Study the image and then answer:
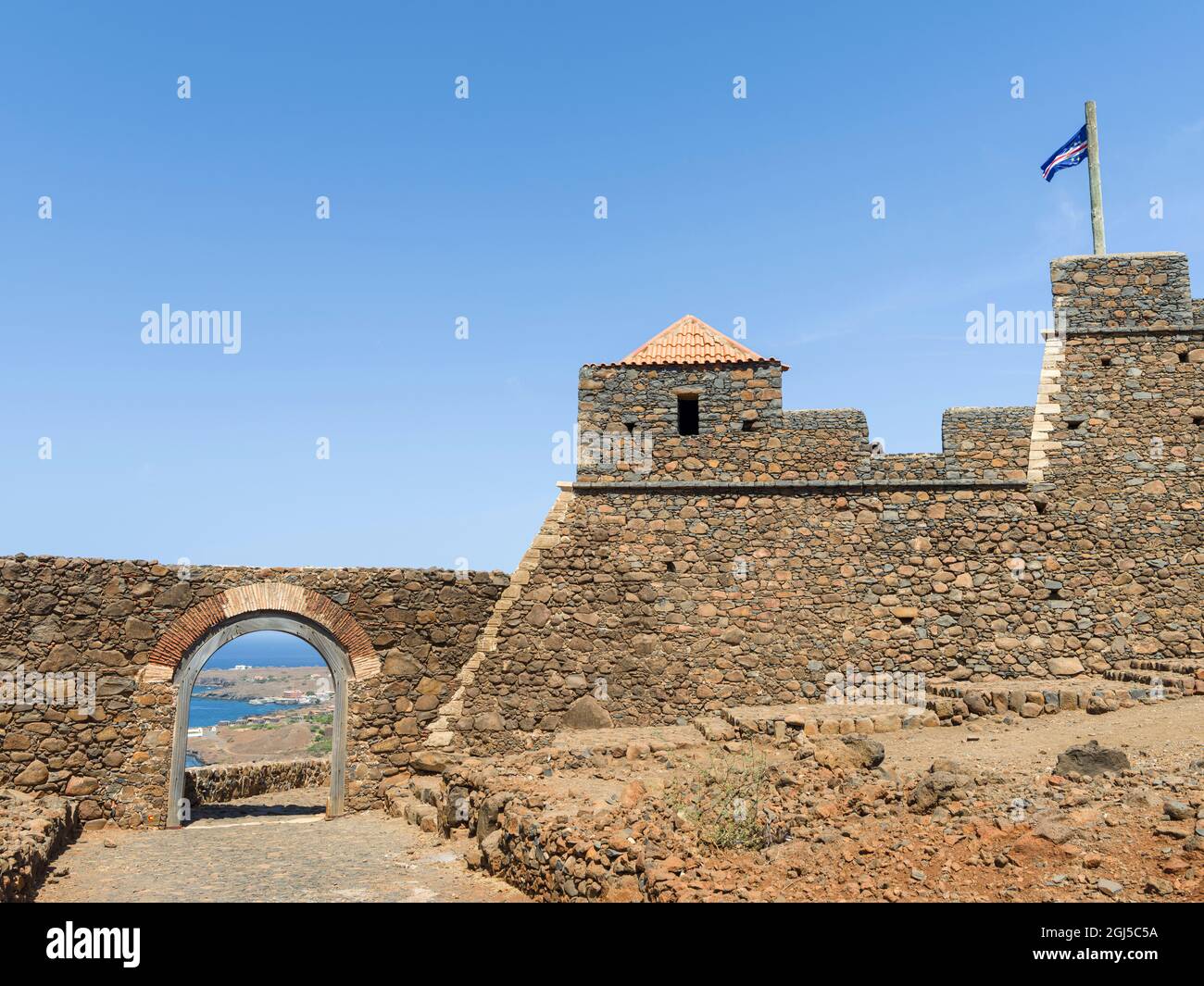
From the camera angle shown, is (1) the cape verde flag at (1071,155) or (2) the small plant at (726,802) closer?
(2) the small plant at (726,802)

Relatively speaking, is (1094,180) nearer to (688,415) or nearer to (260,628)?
(688,415)

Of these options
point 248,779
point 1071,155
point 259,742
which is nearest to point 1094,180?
point 1071,155

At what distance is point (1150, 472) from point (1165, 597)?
6.52 feet

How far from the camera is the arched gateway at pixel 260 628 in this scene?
1216 cm

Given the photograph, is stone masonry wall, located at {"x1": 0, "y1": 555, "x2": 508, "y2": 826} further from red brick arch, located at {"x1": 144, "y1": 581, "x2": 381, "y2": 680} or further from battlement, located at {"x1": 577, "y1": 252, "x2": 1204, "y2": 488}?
battlement, located at {"x1": 577, "y1": 252, "x2": 1204, "y2": 488}

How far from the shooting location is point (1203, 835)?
5652mm

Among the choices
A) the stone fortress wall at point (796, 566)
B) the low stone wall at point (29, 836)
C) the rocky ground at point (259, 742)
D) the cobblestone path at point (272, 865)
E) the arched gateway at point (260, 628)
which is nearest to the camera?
the low stone wall at point (29, 836)

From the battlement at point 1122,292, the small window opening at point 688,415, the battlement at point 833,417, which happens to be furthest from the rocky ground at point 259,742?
the battlement at point 1122,292

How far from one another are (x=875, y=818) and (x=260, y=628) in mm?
9266

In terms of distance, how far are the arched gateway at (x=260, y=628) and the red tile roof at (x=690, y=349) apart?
20.3 feet

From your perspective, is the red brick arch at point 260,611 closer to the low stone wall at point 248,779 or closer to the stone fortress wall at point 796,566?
the stone fortress wall at point 796,566

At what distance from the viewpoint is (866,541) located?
45.5 feet
